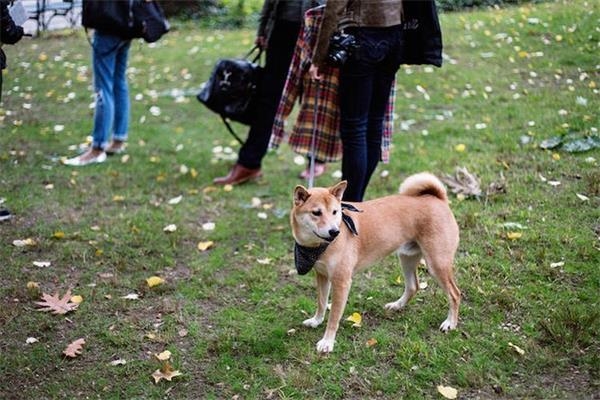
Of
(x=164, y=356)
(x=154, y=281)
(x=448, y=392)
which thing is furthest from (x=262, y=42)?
(x=448, y=392)

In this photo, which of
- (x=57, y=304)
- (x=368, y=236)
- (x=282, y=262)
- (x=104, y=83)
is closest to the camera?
(x=368, y=236)

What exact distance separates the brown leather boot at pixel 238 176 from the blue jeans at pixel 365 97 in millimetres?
1628

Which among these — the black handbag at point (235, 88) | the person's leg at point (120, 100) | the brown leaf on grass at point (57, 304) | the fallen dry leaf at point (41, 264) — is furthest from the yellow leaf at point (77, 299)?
the person's leg at point (120, 100)

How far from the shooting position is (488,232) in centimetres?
430

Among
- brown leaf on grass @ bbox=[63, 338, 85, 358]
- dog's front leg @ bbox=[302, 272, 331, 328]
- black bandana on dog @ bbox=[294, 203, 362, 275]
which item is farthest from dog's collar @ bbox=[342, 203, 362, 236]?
brown leaf on grass @ bbox=[63, 338, 85, 358]

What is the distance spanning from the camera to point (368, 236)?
131 inches

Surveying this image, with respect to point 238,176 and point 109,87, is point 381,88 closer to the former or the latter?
point 238,176

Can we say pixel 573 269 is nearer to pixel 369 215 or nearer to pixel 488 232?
pixel 488 232

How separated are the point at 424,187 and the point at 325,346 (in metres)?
0.95

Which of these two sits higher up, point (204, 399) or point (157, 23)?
point (157, 23)

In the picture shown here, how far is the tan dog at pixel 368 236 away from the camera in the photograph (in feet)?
10.5

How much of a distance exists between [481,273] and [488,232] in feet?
1.68

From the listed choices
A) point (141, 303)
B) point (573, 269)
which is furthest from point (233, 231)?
point (573, 269)

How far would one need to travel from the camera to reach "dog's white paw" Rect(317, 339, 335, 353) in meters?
3.26
